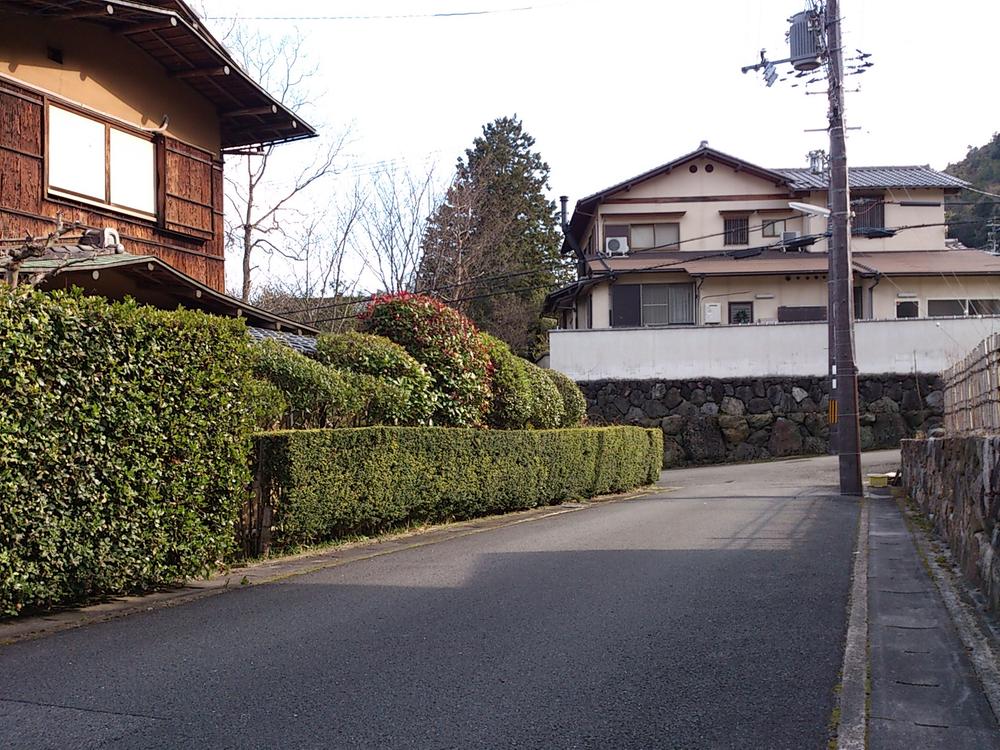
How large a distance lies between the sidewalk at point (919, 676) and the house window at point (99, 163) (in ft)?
40.7

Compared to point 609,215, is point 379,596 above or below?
below

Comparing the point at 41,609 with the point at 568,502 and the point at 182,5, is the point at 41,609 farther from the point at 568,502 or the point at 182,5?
the point at 568,502

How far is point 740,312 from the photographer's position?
3641 cm

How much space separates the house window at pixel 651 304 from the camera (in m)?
36.5

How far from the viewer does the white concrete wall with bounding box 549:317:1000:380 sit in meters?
32.1

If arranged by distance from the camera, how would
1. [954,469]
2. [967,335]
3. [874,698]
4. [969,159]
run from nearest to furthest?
1. [874,698]
2. [954,469]
3. [967,335]
4. [969,159]

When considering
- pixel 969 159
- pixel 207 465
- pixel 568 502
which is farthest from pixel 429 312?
pixel 969 159

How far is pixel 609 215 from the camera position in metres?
38.2

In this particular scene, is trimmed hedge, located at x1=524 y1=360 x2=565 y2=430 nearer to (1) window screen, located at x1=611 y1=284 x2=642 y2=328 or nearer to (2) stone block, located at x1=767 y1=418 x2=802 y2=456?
(2) stone block, located at x1=767 y1=418 x2=802 y2=456

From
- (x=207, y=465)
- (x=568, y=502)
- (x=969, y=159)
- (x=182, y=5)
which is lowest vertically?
(x=568, y=502)

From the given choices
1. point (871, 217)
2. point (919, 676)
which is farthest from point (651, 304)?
point (919, 676)

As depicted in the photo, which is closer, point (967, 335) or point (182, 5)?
point (182, 5)

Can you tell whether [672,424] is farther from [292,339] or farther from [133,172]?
[133,172]

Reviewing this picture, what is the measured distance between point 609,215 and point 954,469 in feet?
92.9
